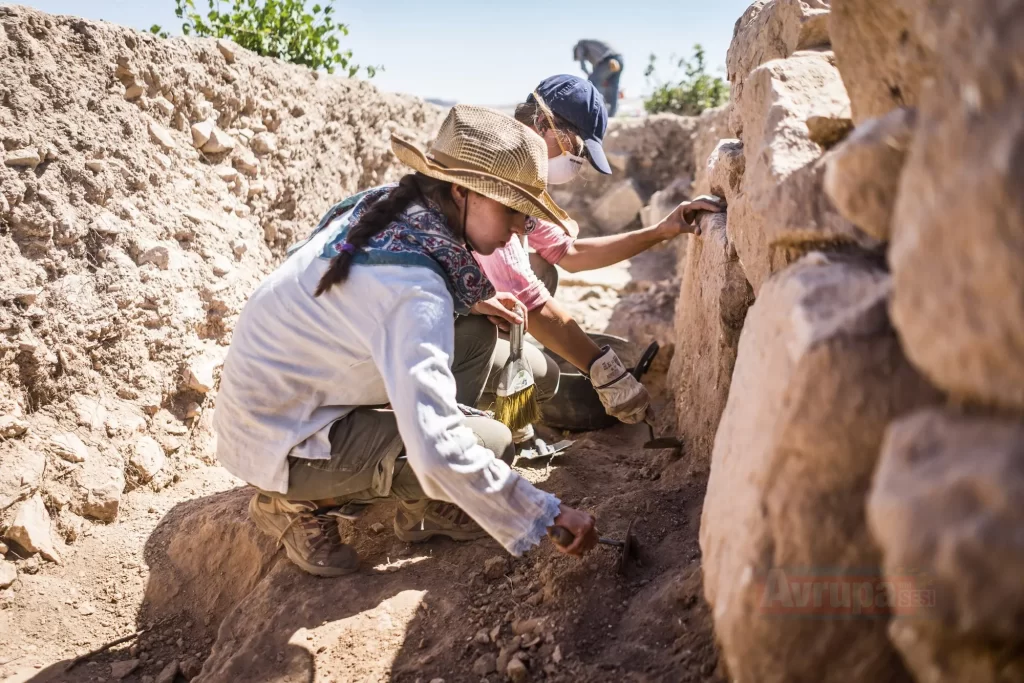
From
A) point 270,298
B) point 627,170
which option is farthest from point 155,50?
point 627,170

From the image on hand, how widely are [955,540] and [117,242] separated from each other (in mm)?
2821

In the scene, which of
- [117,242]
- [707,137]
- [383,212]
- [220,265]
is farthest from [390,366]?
[707,137]

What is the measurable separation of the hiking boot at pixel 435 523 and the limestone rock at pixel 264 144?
2.09 meters

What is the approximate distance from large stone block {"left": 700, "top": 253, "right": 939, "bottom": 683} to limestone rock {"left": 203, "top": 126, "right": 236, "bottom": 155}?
113 inches

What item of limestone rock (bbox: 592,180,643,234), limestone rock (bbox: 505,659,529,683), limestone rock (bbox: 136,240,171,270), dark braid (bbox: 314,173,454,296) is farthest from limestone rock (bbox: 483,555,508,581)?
limestone rock (bbox: 592,180,643,234)

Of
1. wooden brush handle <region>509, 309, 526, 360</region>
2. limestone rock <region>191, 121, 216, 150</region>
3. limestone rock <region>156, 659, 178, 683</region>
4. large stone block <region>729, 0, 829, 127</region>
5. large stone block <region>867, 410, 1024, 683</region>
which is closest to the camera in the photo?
large stone block <region>867, 410, 1024, 683</region>

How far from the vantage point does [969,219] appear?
88 cm

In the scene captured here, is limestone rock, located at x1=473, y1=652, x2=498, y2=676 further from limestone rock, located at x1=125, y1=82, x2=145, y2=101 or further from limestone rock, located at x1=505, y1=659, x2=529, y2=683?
limestone rock, located at x1=125, y1=82, x2=145, y2=101

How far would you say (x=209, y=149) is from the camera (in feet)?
11.0

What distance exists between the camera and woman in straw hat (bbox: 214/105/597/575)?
165cm

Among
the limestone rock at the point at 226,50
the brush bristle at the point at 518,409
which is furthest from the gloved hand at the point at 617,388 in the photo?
the limestone rock at the point at 226,50

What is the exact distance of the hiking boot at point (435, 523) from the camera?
2312mm

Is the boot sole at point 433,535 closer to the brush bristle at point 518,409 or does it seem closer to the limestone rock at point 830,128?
the brush bristle at point 518,409

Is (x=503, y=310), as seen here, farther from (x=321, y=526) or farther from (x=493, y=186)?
(x=321, y=526)
